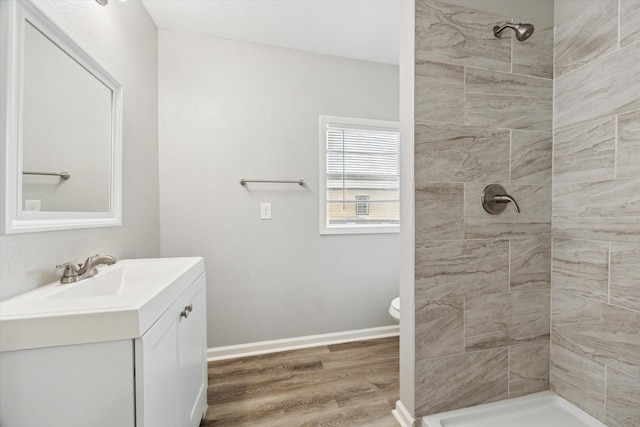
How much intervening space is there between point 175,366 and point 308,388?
0.97 m

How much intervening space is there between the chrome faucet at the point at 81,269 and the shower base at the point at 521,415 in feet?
5.33

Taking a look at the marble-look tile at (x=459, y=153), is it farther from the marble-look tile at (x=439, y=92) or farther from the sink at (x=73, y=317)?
the sink at (x=73, y=317)

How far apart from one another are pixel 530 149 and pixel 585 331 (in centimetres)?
92

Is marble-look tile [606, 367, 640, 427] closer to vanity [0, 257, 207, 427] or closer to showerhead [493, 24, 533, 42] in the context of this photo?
showerhead [493, 24, 533, 42]

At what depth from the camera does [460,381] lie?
1267 millimetres

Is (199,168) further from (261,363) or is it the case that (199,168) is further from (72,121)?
(261,363)

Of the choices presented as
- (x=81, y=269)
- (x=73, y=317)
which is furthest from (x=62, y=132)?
(x=73, y=317)

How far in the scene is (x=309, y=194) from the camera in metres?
2.13

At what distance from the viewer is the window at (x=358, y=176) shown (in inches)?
86.4

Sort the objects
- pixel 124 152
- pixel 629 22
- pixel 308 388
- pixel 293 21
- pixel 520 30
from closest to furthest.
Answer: pixel 629 22 < pixel 520 30 < pixel 124 152 < pixel 308 388 < pixel 293 21

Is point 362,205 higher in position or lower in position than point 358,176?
lower

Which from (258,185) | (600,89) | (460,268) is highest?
(600,89)

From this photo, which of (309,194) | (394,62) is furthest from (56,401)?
(394,62)

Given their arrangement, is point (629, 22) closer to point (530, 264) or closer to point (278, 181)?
point (530, 264)
